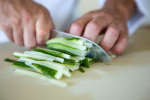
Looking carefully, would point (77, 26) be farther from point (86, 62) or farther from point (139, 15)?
point (139, 15)

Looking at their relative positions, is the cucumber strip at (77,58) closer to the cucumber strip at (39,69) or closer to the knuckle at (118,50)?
the cucumber strip at (39,69)

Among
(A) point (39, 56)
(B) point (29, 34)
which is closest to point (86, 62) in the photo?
(A) point (39, 56)

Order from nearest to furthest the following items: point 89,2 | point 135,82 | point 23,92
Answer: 1. point 23,92
2. point 135,82
3. point 89,2

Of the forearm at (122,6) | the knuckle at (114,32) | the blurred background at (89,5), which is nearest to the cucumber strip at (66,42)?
the knuckle at (114,32)

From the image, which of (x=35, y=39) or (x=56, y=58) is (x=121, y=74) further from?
(x=35, y=39)

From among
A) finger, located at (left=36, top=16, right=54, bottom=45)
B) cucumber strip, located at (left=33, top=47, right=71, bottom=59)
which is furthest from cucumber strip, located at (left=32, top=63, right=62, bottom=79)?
finger, located at (left=36, top=16, right=54, bottom=45)

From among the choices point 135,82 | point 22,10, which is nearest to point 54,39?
point 22,10
